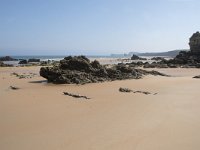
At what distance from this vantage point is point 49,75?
15273 mm

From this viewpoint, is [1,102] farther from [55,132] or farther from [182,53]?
[182,53]

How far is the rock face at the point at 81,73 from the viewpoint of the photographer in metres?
14.6

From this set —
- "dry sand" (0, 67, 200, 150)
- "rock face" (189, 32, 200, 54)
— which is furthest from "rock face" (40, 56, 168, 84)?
"rock face" (189, 32, 200, 54)

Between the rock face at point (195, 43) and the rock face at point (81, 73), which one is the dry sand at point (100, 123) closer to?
the rock face at point (81, 73)

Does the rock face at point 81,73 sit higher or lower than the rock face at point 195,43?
lower

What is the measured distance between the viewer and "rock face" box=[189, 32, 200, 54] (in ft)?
136

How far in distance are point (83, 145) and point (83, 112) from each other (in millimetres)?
2431

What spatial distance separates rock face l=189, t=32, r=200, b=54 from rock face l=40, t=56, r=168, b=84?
2642 cm

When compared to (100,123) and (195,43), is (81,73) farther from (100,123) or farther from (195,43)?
(195,43)

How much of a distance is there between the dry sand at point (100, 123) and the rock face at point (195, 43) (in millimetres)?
33254

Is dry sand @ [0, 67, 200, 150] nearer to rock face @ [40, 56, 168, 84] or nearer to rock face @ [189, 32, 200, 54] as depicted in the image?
rock face @ [40, 56, 168, 84]

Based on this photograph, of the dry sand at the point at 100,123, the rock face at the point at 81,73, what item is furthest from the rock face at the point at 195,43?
the dry sand at the point at 100,123

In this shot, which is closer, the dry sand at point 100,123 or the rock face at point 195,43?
the dry sand at point 100,123

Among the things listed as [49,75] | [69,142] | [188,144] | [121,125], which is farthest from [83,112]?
[49,75]
